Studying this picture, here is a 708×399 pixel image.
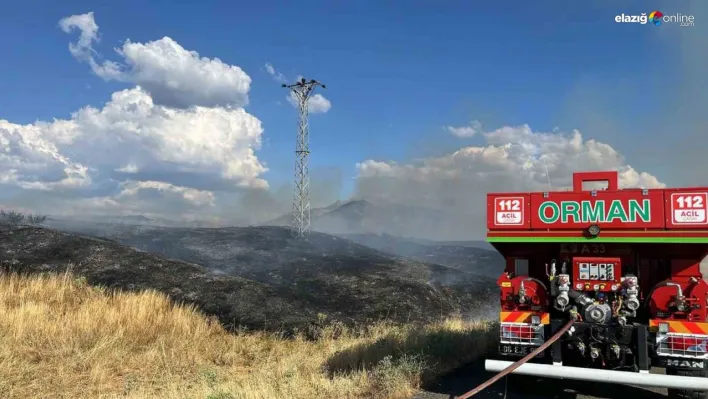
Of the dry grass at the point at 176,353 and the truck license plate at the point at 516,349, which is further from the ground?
the truck license plate at the point at 516,349

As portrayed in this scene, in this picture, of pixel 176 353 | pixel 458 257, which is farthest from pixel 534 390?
pixel 458 257

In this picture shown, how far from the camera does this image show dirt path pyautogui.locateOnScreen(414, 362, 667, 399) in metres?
6.28

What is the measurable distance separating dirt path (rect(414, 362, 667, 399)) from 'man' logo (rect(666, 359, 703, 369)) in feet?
4.29

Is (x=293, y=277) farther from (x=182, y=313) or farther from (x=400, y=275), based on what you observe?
(x=182, y=313)

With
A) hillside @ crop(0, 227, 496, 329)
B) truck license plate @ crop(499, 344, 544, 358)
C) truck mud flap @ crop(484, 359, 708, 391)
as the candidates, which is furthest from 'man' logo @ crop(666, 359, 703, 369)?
hillside @ crop(0, 227, 496, 329)

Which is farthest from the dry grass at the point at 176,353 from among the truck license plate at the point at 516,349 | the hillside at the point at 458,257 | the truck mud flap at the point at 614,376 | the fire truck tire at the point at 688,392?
the hillside at the point at 458,257

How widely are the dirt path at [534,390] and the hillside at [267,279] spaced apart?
5.15 m

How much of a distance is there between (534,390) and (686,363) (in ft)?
6.60

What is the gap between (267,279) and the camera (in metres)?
16.2

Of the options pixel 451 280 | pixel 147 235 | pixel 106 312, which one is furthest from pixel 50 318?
pixel 147 235

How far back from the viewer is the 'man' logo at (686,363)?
5027 millimetres

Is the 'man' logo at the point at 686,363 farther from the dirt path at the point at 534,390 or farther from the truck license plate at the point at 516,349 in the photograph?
the truck license plate at the point at 516,349

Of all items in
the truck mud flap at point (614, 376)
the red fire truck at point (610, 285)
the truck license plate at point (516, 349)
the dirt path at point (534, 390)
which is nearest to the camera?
the truck mud flap at point (614, 376)

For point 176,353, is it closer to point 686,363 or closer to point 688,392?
point 686,363
